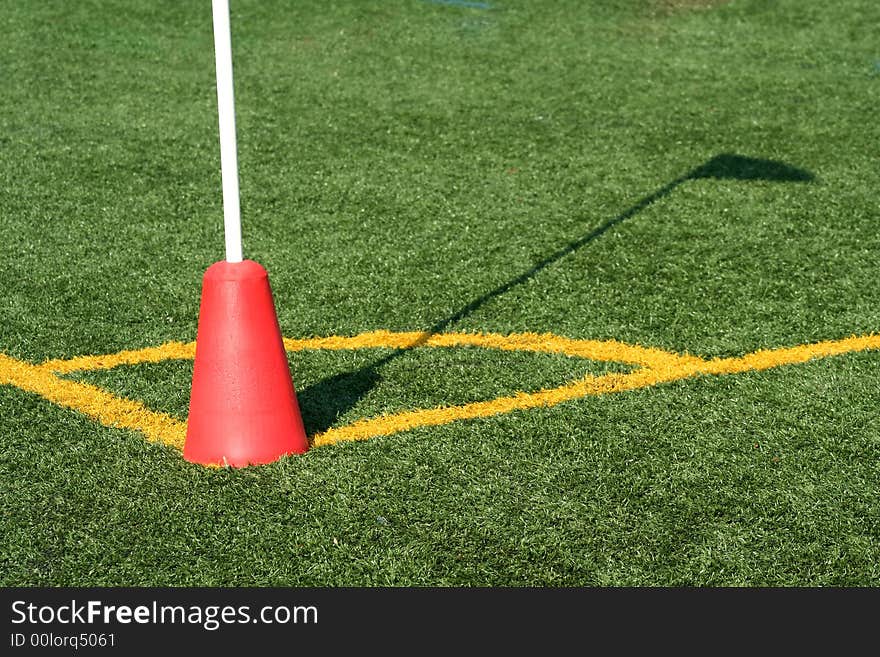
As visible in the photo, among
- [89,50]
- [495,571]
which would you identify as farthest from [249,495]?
[89,50]

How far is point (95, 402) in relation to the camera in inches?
173

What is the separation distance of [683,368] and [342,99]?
489 centimetres

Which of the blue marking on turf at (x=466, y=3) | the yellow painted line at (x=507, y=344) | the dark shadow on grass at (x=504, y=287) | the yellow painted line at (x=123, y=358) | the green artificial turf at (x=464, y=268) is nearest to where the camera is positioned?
the green artificial turf at (x=464, y=268)

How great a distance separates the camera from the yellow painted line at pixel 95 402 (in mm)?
4184

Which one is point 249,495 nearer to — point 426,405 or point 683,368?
point 426,405

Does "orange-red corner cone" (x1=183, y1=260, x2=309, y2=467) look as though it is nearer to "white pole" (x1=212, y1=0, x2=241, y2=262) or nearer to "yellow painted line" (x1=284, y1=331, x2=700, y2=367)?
"white pole" (x1=212, y1=0, x2=241, y2=262)

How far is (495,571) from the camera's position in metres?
3.40

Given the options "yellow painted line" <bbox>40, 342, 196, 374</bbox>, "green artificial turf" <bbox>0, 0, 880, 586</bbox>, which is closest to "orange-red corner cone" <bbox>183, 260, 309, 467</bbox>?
"green artificial turf" <bbox>0, 0, 880, 586</bbox>

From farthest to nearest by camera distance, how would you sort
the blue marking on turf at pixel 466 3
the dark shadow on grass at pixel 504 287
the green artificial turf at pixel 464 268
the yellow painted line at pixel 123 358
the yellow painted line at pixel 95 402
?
the blue marking on turf at pixel 466 3 → the yellow painted line at pixel 123 358 → the dark shadow on grass at pixel 504 287 → the yellow painted line at pixel 95 402 → the green artificial turf at pixel 464 268

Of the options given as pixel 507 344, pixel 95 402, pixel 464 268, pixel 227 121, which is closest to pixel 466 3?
pixel 464 268

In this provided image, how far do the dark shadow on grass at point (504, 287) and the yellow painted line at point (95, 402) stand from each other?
0.48 meters

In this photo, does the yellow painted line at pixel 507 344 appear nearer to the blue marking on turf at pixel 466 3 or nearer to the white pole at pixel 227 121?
the white pole at pixel 227 121

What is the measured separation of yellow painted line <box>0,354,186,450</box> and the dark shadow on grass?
48cm

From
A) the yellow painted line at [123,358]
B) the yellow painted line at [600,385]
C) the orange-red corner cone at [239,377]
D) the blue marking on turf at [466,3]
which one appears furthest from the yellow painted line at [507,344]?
the blue marking on turf at [466,3]
